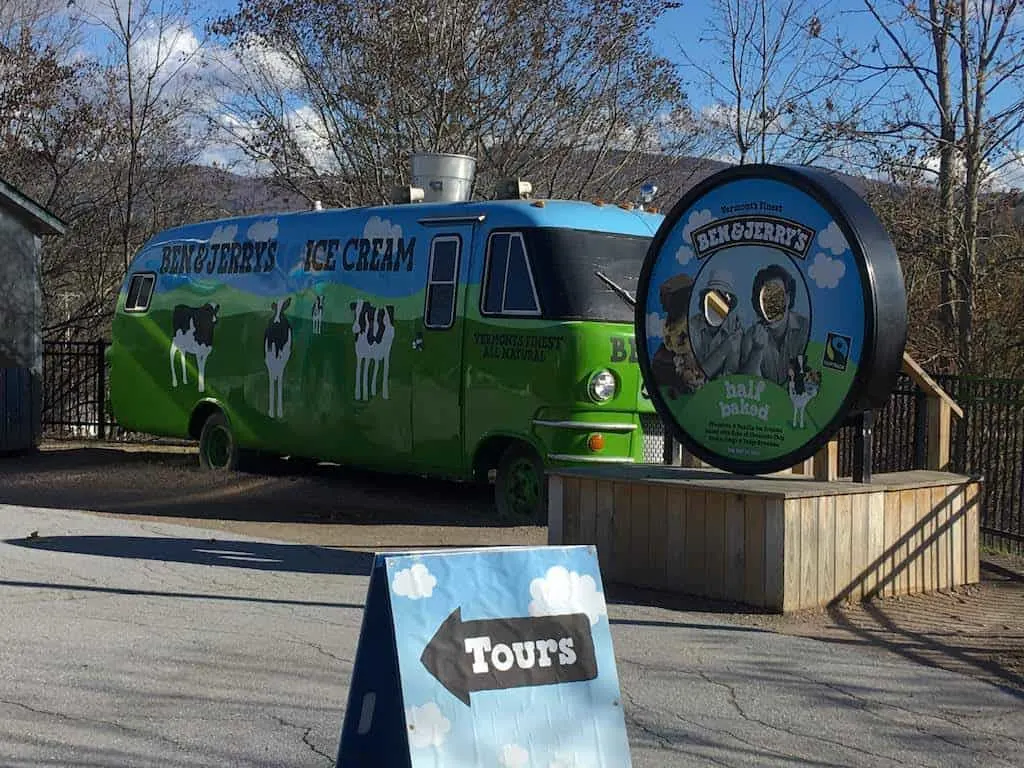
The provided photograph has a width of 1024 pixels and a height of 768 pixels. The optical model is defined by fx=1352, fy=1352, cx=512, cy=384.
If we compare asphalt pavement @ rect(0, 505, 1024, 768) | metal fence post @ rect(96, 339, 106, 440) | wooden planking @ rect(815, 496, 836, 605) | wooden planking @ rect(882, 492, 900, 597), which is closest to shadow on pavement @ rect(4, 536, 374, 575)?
asphalt pavement @ rect(0, 505, 1024, 768)

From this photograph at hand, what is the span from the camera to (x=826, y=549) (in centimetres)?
863

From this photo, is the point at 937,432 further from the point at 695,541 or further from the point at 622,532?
the point at 622,532

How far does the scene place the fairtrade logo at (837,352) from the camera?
337 inches

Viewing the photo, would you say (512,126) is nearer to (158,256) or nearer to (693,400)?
(158,256)

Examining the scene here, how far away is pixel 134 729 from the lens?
18.7 ft

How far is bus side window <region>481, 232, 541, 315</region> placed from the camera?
12.2 meters

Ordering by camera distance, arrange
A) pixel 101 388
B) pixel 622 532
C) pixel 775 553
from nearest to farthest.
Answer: pixel 775 553 < pixel 622 532 < pixel 101 388

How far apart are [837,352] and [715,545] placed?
4.82ft

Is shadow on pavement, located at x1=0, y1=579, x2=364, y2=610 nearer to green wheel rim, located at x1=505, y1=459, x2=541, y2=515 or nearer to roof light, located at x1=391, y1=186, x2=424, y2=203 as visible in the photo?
green wheel rim, located at x1=505, y1=459, x2=541, y2=515

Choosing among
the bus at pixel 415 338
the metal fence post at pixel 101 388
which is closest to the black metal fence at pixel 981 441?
the bus at pixel 415 338

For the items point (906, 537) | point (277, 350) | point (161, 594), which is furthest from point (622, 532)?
point (277, 350)

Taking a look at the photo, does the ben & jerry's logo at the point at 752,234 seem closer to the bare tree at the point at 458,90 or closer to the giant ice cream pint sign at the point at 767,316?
the giant ice cream pint sign at the point at 767,316

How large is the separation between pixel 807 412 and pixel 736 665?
2.26 m

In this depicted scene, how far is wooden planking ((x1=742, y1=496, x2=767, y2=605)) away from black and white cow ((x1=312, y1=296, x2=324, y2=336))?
22.5 ft
